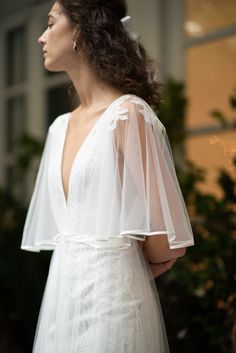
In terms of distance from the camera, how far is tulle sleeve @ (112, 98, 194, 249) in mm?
2115

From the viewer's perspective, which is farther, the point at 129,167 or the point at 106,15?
the point at 106,15

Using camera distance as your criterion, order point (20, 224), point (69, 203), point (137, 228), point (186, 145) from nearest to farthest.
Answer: point (137, 228) → point (69, 203) → point (186, 145) → point (20, 224)

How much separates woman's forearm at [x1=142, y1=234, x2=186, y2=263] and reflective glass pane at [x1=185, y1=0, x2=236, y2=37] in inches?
104

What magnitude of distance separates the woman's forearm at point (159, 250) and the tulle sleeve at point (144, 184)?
0.03m

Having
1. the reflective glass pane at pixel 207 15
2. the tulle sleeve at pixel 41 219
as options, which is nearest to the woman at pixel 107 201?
the tulle sleeve at pixel 41 219

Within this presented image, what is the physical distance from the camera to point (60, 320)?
2.17 m

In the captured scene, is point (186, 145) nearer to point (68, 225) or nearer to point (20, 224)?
point (20, 224)

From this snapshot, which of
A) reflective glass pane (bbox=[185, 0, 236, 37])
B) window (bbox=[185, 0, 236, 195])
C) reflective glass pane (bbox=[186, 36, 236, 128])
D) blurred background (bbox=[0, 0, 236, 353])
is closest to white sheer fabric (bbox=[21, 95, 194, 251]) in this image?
blurred background (bbox=[0, 0, 236, 353])

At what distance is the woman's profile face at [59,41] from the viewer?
2324mm

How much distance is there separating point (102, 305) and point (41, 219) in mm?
550

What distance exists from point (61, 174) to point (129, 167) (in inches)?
A: 11.0

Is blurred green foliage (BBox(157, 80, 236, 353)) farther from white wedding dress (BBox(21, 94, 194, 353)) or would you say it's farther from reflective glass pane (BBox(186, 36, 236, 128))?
white wedding dress (BBox(21, 94, 194, 353))

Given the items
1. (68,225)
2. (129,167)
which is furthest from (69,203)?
(129,167)

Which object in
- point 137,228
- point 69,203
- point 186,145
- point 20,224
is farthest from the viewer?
point 20,224
